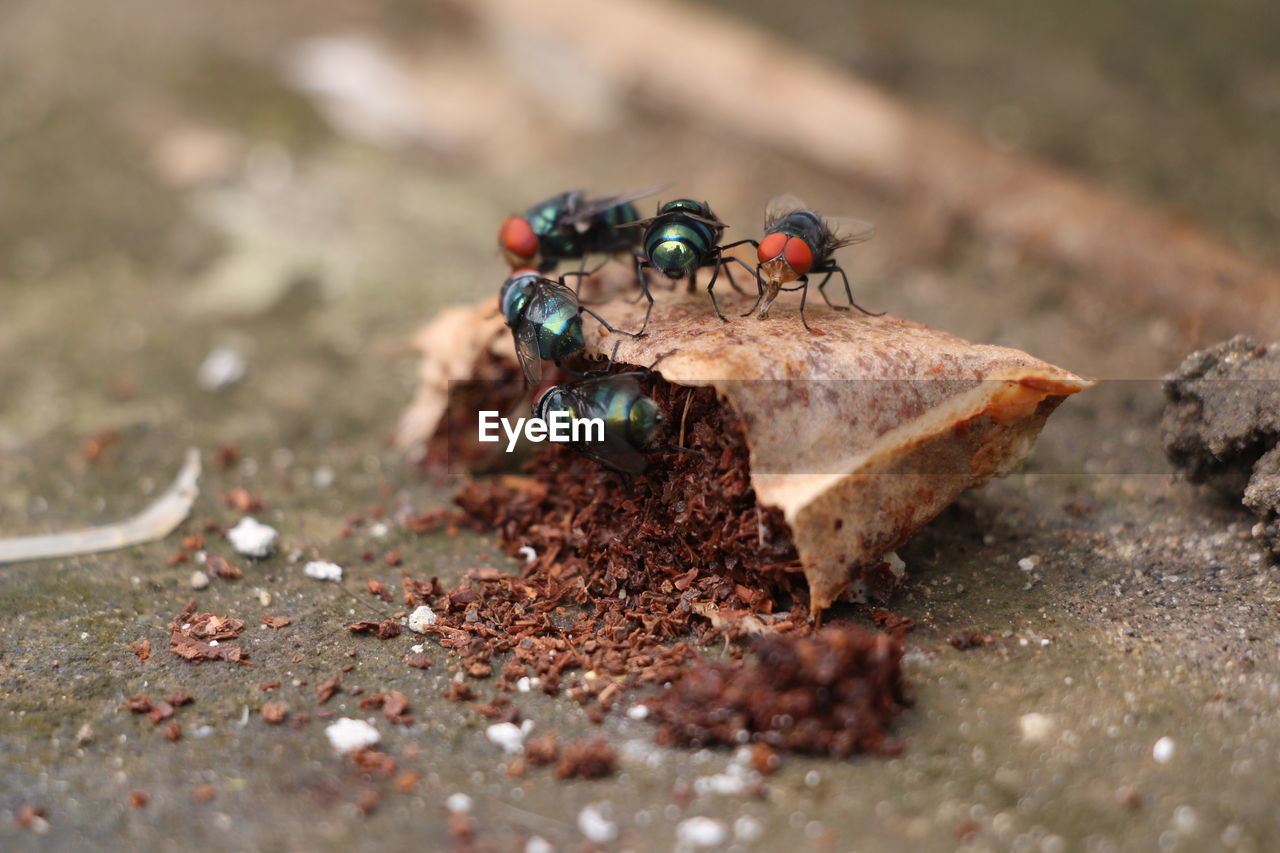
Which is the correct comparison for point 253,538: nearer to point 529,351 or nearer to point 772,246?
point 529,351

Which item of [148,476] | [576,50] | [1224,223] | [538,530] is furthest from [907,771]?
[576,50]

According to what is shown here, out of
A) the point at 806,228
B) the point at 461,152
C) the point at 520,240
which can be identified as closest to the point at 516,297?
the point at 520,240

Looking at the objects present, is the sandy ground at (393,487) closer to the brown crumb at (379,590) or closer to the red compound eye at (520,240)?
the brown crumb at (379,590)

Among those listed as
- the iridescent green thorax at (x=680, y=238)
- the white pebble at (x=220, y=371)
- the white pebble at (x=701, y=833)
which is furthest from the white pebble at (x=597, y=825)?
the white pebble at (x=220, y=371)

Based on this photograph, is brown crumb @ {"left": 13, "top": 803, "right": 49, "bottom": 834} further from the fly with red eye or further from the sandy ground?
→ the fly with red eye

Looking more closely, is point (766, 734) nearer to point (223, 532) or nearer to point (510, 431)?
point (510, 431)
